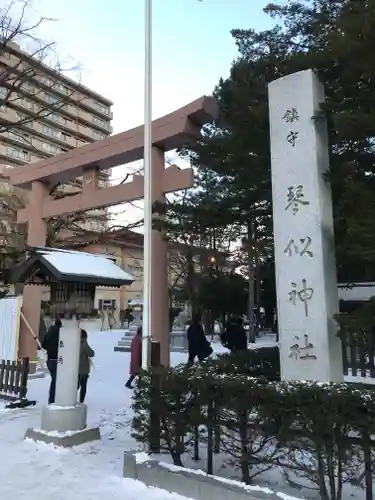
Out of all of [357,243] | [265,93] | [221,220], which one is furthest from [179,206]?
[357,243]

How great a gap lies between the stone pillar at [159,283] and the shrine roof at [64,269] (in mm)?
2062

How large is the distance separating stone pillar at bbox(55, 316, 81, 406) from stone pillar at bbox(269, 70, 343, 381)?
10.7ft

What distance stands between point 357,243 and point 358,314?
0.74 m

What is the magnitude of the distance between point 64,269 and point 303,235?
10.9 feet

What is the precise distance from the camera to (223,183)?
314 inches

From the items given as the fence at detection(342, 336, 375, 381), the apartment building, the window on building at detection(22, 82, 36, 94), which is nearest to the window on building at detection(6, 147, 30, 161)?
the apartment building

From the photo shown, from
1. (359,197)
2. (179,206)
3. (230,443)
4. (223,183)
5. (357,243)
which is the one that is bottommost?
(230,443)

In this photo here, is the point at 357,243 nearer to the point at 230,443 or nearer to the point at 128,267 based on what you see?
the point at 230,443

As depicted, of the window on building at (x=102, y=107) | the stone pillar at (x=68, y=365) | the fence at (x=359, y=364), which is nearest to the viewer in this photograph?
the stone pillar at (x=68, y=365)

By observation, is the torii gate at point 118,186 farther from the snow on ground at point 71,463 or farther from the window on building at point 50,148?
the window on building at point 50,148

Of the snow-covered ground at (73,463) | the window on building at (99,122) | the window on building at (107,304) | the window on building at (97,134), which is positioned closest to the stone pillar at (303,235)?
the snow-covered ground at (73,463)

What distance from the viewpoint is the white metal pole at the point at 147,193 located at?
5.84 metres

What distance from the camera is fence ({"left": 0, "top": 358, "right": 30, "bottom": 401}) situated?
29.3 ft

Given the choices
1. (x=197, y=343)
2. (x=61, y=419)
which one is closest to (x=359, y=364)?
(x=197, y=343)
